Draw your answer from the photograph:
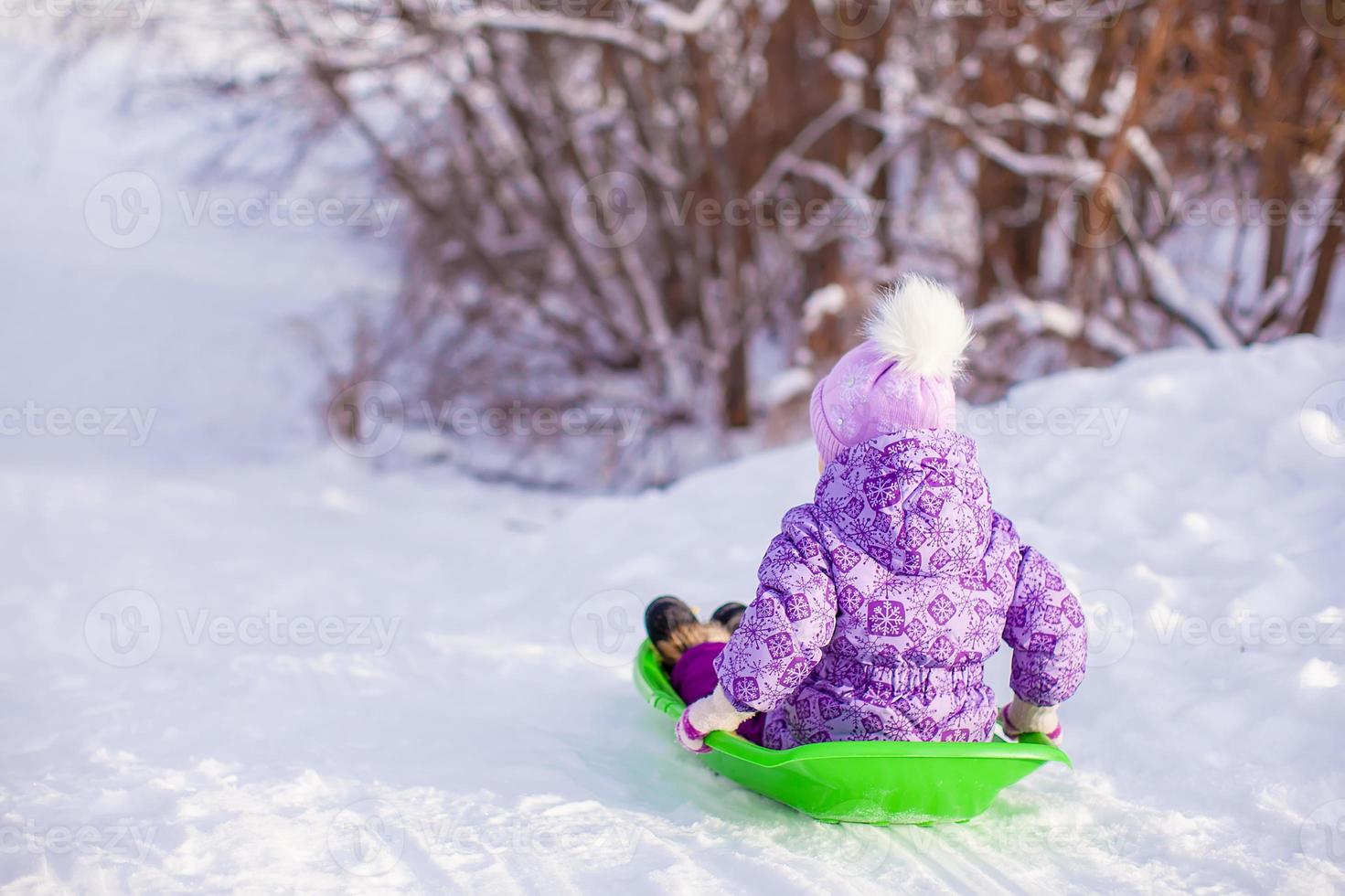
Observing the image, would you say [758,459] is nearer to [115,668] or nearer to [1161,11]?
[115,668]

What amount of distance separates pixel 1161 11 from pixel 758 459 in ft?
13.5

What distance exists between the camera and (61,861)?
199 cm

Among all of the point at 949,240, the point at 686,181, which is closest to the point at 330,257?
the point at 686,181
